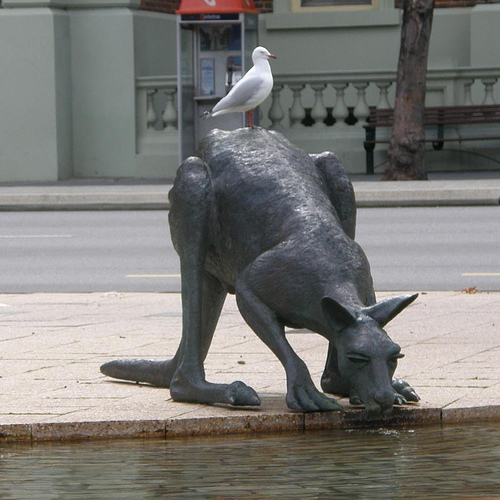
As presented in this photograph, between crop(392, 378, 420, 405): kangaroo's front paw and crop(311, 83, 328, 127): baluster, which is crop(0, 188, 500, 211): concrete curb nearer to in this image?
crop(311, 83, 328, 127): baluster

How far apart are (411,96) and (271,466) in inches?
704

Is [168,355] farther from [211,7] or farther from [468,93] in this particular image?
[468,93]

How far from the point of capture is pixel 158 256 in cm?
1493

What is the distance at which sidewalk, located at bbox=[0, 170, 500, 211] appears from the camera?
20141 mm

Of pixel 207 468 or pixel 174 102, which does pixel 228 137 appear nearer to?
pixel 207 468

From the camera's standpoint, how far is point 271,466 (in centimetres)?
514

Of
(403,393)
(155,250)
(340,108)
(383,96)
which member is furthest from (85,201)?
(403,393)

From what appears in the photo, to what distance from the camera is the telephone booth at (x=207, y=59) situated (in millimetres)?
24562

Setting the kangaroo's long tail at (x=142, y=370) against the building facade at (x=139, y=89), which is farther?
the building facade at (x=139, y=89)

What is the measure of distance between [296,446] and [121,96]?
20.8 metres

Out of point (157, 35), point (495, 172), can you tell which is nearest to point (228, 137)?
point (495, 172)

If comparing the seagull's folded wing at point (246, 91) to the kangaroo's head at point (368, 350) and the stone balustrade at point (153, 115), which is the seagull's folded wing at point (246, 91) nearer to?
the kangaroo's head at point (368, 350)

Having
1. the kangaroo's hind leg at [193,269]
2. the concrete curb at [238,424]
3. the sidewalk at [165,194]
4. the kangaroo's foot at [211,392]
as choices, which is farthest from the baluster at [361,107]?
the concrete curb at [238,424]

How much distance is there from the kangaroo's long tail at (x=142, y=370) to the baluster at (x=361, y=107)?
726 inches
